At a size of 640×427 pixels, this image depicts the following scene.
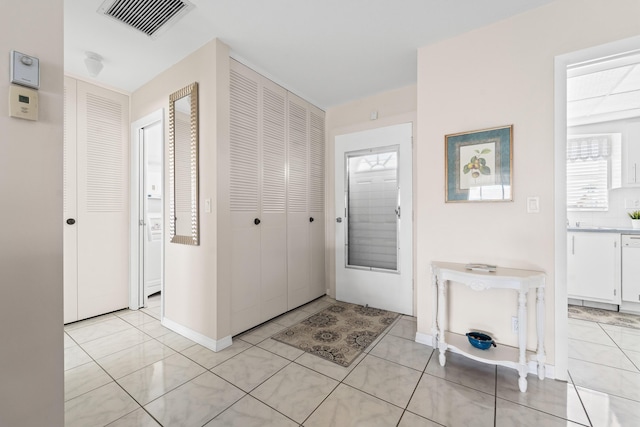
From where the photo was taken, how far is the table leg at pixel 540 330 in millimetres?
1861

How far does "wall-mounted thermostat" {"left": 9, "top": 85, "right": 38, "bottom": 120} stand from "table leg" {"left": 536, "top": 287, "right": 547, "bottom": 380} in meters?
2.96

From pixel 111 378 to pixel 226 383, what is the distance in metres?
0.87

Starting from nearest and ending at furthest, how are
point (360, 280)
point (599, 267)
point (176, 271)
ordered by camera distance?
point (176, 271) → point (599, 267) → point (360, 280)

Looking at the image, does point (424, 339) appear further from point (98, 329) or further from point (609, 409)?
point (98, 329)

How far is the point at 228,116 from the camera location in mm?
2402

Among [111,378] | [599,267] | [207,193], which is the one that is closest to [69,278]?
[111,378]

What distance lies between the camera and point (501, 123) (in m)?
2.09

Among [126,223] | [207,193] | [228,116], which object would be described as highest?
[228,116]

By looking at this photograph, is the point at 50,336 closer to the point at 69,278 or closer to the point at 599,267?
the point at 69,278

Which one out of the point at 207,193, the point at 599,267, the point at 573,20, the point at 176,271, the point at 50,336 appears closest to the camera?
the point at 50,336

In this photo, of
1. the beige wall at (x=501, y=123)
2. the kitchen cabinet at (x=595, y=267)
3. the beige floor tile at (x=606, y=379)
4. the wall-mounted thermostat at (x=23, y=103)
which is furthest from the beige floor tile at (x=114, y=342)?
the kitchen cabinet at (x=595, y=267)

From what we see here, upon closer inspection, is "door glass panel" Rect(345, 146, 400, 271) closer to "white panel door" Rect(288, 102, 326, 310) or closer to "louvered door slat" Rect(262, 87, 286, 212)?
"white panel door" Rect(288, 102, 326, 310)

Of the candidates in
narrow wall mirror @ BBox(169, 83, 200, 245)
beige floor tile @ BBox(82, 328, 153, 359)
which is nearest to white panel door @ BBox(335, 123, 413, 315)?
narrow wall mirror @ BBox(169, 83, 200, 245)

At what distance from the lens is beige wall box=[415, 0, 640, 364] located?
1.88 m
